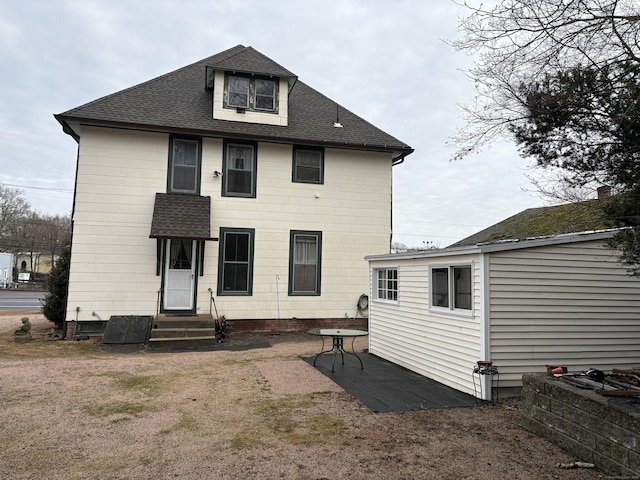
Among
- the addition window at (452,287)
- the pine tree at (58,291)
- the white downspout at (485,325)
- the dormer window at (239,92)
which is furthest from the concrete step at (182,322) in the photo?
the white downspout at (485,325)

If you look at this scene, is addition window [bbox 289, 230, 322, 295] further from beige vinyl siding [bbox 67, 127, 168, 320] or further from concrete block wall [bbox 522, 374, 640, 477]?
concrete block wall [bbox 522, 374, 640, 477]

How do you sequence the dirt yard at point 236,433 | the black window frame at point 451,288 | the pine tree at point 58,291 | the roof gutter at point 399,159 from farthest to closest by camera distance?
1. the roof gutter at point 399,159
2. the pine tree at point 58,291
3. the black window frame at point 451,288
4. the dirt yard at point 236,433

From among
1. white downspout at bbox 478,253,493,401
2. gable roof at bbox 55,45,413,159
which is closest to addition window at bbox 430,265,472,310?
white downspout at bbox 478,253,493,401

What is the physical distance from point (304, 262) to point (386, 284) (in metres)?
3.99

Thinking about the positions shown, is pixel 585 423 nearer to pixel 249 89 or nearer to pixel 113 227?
pixel 113 227

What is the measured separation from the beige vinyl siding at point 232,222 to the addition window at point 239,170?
0.18 metres

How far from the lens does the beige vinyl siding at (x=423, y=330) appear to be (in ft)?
18.6

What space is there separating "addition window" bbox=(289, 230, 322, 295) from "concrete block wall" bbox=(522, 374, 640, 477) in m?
7.87

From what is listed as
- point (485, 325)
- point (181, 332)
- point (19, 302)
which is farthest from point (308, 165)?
point (19, 302)

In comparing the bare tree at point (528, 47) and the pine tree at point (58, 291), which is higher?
the bare tree at point (528, 47)

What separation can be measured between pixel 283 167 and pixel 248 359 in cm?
597

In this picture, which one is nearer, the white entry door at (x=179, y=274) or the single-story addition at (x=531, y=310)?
the single-story addition at (x=531, y=310)

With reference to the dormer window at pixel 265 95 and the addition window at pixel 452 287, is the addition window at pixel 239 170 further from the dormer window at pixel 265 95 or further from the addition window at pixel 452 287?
the addition window at pixel 452 287

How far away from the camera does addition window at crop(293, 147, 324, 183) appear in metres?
12.0
